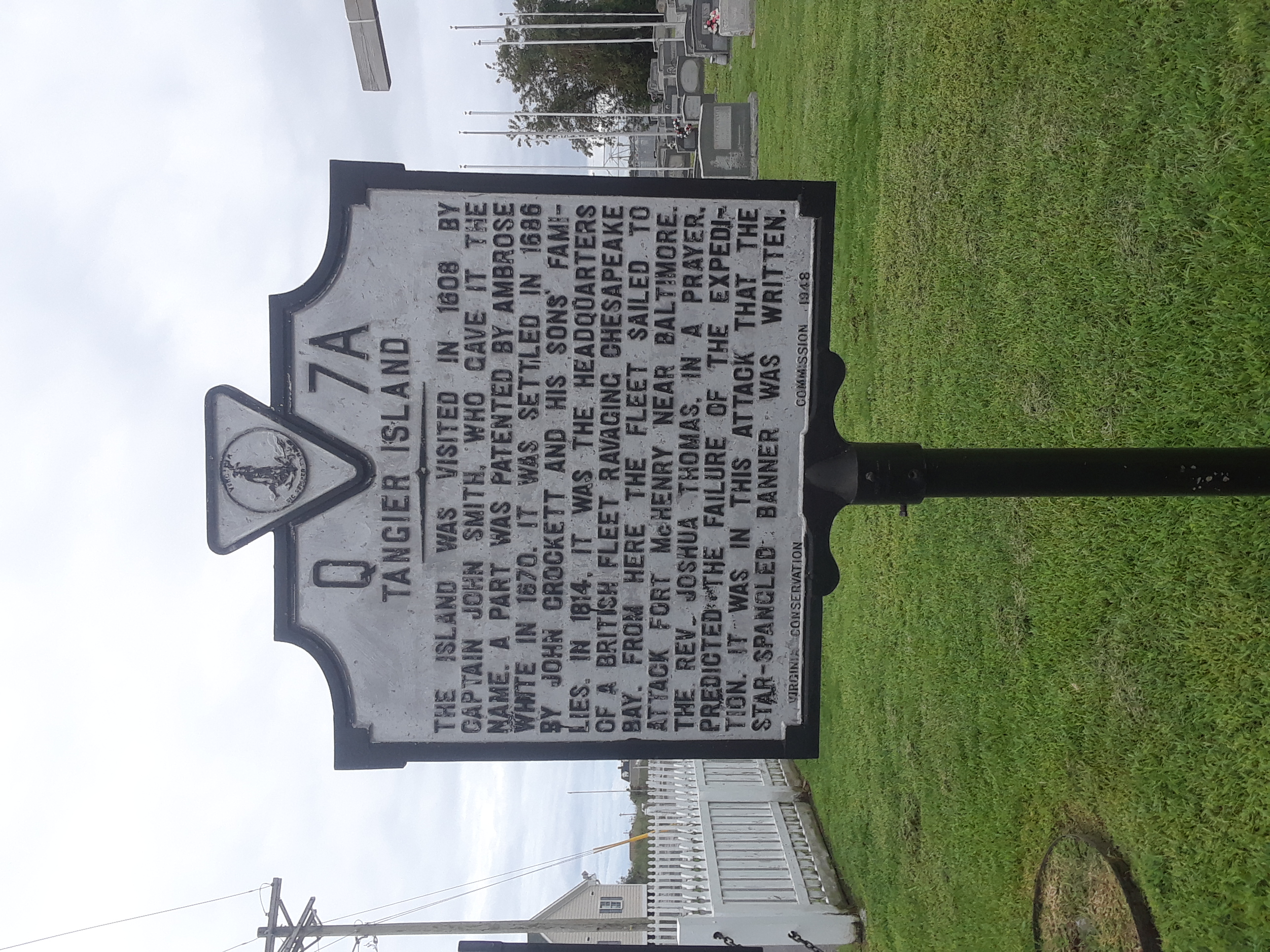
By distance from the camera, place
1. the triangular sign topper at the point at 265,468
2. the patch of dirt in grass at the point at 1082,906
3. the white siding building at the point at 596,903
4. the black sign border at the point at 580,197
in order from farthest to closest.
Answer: the white siding building at the point at 596,903, the patch of dirt in grass at the point at 1082,906, the triangular sign topper at the point at 265,468, the black sign border at the point at 580,197

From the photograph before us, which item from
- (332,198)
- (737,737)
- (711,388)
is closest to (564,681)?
(737,737)

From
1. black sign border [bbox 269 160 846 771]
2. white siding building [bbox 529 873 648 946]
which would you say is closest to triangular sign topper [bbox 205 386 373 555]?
black sign border [bbox 269 160 846 771]

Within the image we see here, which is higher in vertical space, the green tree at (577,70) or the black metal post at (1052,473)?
the green tree at (577,70)

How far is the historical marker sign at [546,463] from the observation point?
15.7 ft

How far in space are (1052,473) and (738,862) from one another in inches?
360

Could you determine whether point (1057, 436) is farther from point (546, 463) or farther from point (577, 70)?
point (577, 70)

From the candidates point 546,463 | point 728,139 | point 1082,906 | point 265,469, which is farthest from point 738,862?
point 728,139

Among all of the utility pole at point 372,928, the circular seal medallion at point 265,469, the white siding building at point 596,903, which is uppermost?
the circular seal medallion at point 265,469

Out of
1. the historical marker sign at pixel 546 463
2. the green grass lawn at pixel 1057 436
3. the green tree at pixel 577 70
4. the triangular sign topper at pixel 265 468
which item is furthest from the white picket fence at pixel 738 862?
the green tree at pixel 577 70

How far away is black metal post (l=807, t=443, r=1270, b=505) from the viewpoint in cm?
417

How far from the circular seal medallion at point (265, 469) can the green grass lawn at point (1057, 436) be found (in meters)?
5.86

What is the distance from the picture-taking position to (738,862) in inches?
458

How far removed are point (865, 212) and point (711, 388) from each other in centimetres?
795

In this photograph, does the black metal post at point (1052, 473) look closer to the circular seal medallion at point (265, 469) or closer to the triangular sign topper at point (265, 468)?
the triangular sign topper at point (265, 468)
